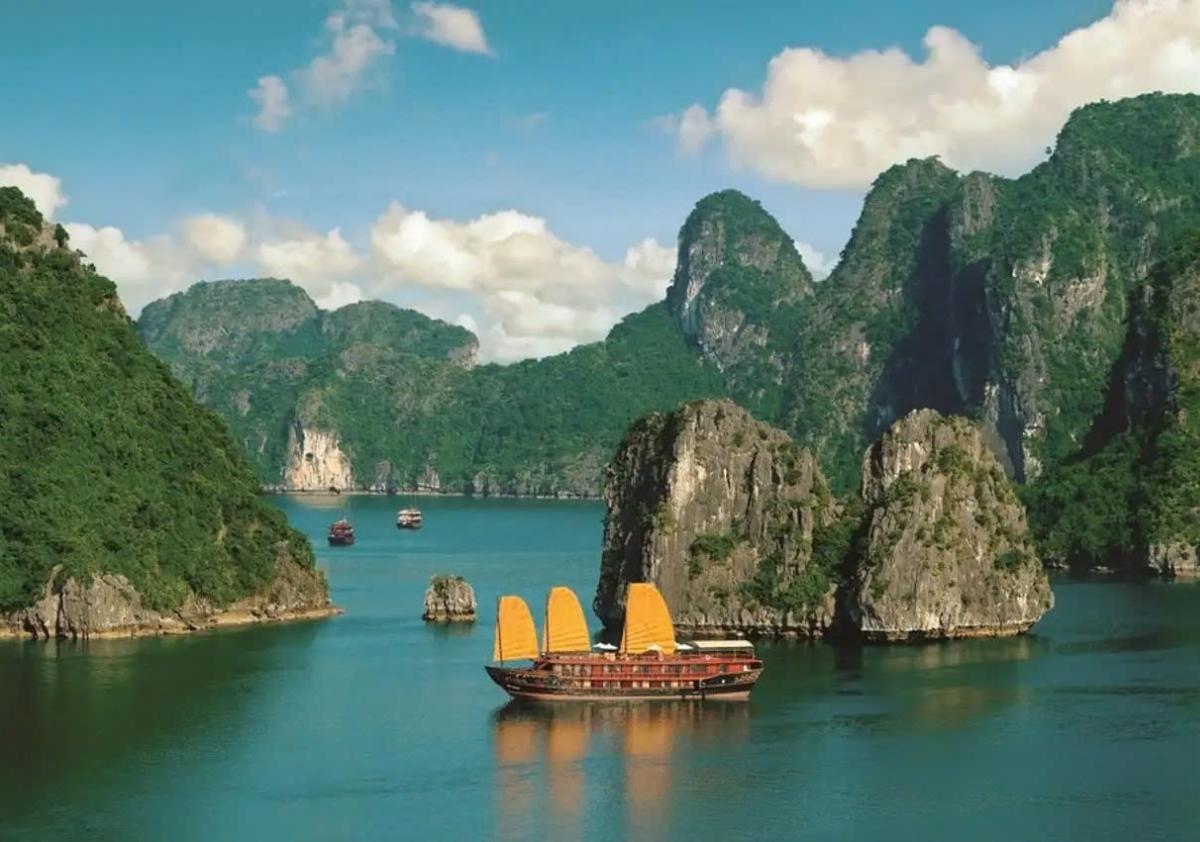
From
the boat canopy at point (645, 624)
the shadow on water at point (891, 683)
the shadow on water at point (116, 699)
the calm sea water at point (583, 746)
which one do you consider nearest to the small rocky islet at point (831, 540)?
the shadow on water at point (891, 683)

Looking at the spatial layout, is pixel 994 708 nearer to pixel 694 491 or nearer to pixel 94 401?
pixel 694 491

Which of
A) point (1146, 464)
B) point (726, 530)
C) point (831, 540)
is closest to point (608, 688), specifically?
point (831, 540)

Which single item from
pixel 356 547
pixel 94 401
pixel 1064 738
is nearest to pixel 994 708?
pixel 1064 738

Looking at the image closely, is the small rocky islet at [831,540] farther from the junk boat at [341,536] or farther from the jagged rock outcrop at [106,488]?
the junk boat at [341,536]

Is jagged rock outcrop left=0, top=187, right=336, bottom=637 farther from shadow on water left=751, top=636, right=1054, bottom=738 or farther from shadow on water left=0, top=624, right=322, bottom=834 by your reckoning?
shadow on water left=751, top=636, right=1054, bottom=738

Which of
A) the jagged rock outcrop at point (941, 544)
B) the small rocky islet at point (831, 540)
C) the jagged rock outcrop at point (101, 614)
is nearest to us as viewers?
the jagged rock outcrop at point (941, 544)

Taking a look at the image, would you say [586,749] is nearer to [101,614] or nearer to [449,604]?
[101,614]
